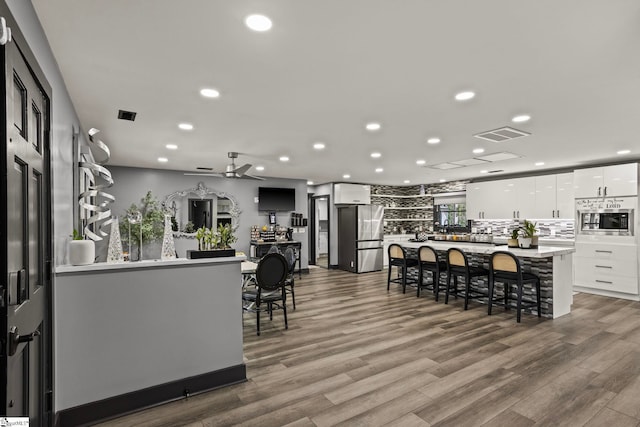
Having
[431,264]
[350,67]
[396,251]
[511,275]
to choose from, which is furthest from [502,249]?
[350,67]

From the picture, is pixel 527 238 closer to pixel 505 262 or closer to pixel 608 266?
pixel 505 262

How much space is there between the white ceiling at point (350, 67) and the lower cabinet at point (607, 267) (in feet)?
8.68

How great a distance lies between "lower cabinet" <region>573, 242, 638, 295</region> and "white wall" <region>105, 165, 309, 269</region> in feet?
19.6

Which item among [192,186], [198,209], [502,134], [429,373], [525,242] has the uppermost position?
[502,134]

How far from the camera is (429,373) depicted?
2.95m

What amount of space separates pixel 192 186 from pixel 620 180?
848cm

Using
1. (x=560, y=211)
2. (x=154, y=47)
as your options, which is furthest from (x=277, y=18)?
(x=560, y=211)

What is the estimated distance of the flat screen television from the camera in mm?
8219

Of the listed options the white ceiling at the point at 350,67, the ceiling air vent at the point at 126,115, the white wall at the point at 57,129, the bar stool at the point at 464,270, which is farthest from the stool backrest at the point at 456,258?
the white wall at the point at 57,129

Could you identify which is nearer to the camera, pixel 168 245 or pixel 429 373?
pixel 168 245

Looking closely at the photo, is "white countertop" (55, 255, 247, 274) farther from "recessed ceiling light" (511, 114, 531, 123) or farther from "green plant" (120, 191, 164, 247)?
"green plant" (120, 191, 164, 247)

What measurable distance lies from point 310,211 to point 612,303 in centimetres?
727

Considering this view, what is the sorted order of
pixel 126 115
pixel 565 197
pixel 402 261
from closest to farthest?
pixel 126 115 → pixel 402 261 → pixel 565 197

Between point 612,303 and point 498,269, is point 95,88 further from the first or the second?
point 612,303
